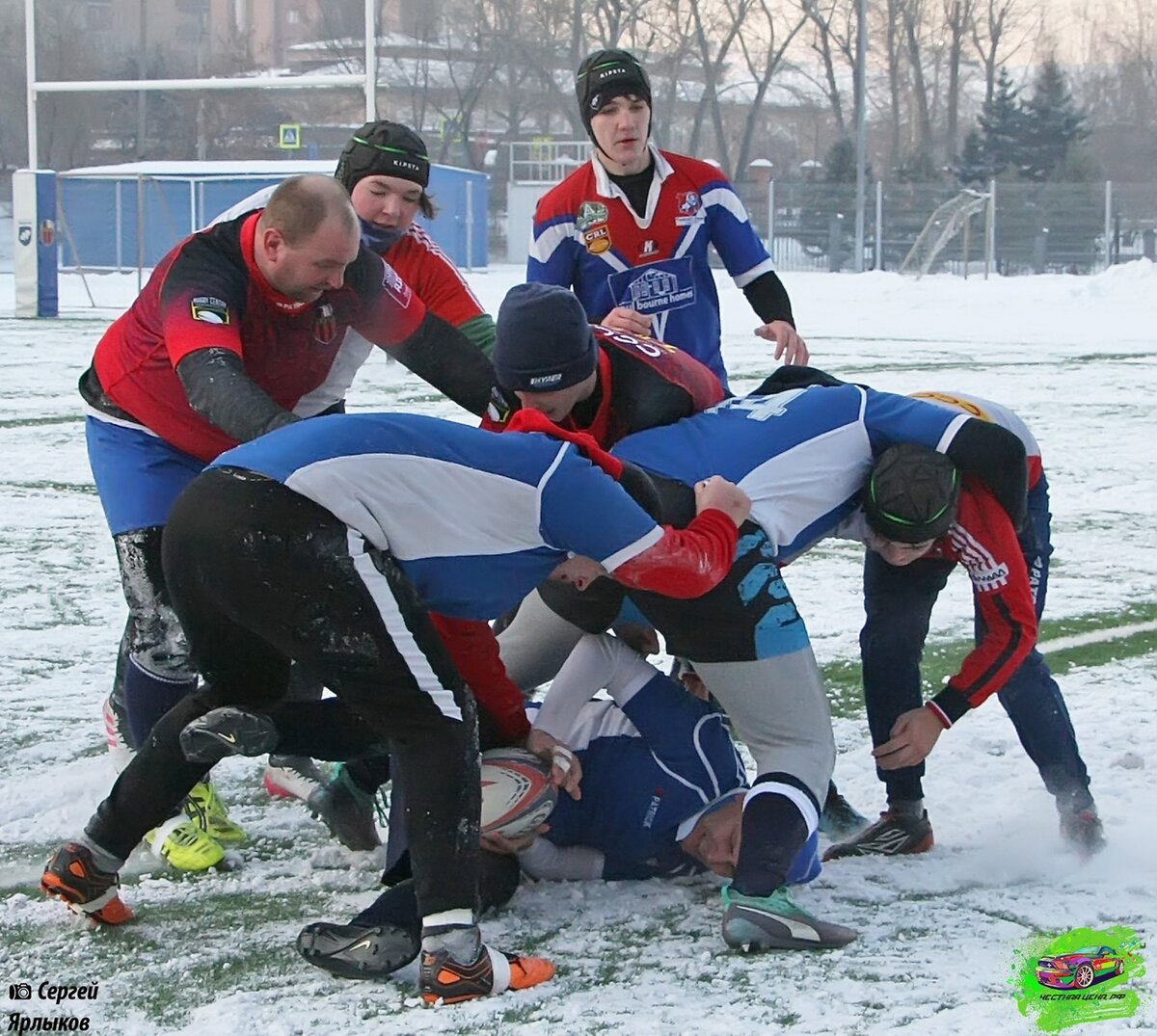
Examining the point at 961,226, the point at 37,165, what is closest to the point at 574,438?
the point at 37,165

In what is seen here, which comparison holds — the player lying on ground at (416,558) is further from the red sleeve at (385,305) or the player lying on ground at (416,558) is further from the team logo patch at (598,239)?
the team logo patch at (598,239)

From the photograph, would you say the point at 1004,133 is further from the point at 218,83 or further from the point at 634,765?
the point at 634,765

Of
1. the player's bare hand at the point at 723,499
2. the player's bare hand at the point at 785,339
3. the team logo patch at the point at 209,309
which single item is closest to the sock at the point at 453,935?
the player's bare hand at the point at 723,499

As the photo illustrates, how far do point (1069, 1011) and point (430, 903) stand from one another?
1091 millimetres

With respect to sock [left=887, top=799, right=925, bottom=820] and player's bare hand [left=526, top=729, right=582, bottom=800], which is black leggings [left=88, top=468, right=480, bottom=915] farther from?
sock [left=887, top=799, right=925, bottom=820]

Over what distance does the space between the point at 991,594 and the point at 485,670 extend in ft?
3.67

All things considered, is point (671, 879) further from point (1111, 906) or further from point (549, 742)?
point (1111, 906)

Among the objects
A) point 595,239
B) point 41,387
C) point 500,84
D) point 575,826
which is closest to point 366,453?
point 575,826

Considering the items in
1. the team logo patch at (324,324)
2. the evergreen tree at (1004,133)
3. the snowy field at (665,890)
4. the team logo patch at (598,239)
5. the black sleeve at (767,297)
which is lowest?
the snowy field at (665,890)

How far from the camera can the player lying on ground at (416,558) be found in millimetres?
2838

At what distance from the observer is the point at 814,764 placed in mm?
3285

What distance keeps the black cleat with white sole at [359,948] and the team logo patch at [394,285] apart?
156 cm

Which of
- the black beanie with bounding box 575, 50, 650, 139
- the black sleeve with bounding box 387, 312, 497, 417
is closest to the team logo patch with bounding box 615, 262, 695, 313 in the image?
the black beanie with bounding box 575, 50, 650, 139

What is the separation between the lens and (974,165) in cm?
4547
